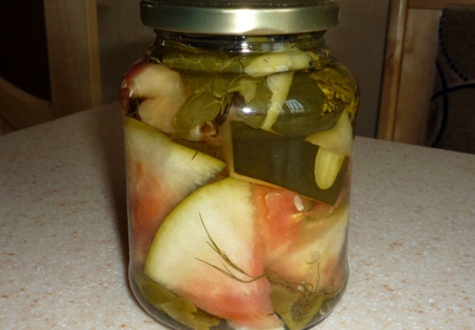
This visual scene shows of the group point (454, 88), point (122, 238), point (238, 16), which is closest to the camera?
point (238, 16)

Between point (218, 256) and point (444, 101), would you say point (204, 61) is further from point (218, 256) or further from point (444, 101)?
point (444, 101)

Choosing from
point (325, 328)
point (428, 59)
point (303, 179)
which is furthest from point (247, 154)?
point (428, 59)

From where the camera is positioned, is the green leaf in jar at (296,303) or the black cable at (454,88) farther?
the black cable at (454,88)

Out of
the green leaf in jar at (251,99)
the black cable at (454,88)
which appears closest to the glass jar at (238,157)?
the green leaf in jar at (251,99)

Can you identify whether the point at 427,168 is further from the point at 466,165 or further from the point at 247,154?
the point at 247,154

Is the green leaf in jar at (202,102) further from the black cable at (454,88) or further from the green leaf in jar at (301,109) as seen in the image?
the black cable at (454,88)

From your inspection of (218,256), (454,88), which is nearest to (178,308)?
(218,256)
